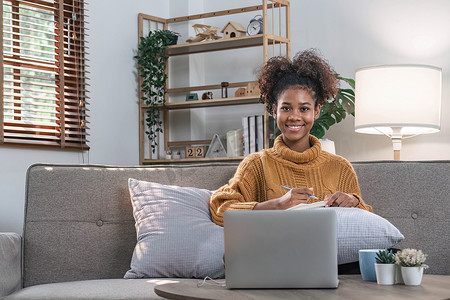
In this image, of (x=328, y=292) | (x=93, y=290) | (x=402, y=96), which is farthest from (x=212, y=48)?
(x=328, y=292)

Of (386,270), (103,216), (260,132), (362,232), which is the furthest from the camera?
(260,132)

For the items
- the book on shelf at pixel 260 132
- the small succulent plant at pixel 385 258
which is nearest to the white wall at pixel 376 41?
the book on shelf at pixel 260 132

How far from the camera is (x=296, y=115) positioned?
6.95ft

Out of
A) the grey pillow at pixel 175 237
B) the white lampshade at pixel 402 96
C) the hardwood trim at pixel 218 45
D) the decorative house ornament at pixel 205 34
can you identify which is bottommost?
the grey pillow at pixel 175 237

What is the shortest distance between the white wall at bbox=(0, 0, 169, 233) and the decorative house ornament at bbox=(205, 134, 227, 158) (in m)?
0.48

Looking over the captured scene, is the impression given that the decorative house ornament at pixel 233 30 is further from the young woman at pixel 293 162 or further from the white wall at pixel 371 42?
the young woman at pixel 293 162

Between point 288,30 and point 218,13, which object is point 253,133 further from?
point 218,13

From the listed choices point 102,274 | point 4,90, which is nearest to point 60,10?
point 4,90

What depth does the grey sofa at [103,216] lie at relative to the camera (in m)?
2.11

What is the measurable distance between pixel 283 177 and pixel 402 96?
1.26 meters

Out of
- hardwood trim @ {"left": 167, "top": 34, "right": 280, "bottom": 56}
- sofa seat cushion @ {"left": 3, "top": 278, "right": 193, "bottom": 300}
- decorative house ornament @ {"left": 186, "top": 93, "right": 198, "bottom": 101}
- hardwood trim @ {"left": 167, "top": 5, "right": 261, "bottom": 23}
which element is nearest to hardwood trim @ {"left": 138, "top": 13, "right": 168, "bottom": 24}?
hardwood trim @ {"left": 167, "top": 5, "right": 261, "bottom": 23}

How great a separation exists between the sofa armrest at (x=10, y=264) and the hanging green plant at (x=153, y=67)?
81.3 inches

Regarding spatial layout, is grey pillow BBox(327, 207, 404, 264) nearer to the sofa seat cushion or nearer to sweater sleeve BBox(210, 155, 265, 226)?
sweater sleeve BBox(210, 155, 265, 226)

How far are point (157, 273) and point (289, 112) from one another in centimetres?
67
